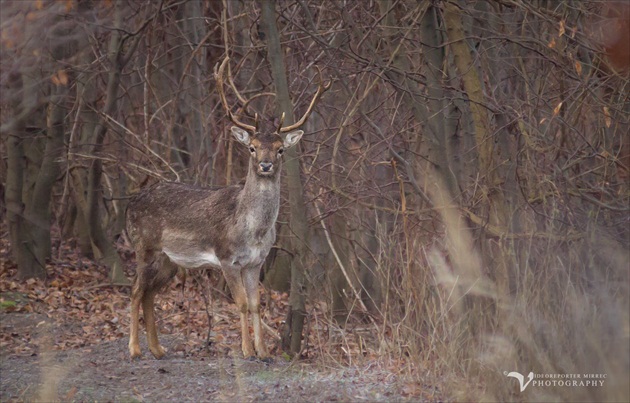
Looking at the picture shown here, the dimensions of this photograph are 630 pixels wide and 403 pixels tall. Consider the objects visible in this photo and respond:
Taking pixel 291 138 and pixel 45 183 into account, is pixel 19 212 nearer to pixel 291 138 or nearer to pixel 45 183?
pixel 45 183

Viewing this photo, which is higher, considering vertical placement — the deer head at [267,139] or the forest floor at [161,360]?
the deer head at [267,139]

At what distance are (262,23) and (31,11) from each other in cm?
228

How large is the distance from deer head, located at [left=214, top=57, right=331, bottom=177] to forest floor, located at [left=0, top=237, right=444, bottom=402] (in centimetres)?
164

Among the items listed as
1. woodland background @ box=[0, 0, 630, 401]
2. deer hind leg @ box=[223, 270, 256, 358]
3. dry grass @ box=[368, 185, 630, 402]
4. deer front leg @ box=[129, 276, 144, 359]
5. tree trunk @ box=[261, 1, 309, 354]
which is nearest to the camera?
dry grass @ box=[368, 185, 630, 402]

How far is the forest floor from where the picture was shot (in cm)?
885

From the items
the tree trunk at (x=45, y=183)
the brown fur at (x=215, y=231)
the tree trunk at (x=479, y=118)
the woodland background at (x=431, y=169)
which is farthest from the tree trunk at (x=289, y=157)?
the tree trunk at (x=45, y=183)

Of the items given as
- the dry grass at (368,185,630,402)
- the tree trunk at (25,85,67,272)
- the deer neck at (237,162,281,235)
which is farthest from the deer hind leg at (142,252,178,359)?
the tree trunk at (25,85,67,272)

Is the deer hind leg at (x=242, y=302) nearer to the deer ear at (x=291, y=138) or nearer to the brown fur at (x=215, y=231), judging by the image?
the brown fur at (x=215, y=231)

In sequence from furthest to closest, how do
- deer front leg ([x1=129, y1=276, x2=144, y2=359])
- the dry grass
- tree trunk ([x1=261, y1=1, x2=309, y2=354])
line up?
deer front leg ([x1=129, y1=276, x2=144, y2=359]) < tree trunk ([x1=261, y1=1, x2=309, y2=354]) < the dry grass

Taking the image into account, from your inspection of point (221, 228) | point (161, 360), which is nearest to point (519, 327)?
point (221, 228)

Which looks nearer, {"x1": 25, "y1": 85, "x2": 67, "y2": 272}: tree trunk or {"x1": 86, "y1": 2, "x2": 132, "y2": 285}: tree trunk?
{"x1": 86, "y1": 2, "x2": 132, "y2": 285}: tree trunk

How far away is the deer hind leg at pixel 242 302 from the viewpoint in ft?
33.9

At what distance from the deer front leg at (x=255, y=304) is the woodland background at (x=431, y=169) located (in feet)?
1.54

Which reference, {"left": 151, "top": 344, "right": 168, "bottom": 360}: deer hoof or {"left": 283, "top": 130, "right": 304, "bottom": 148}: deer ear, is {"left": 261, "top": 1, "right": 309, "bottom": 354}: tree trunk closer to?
{"left": 283, "top": 130, "right": 304, "bottom": 148}: deer ear
